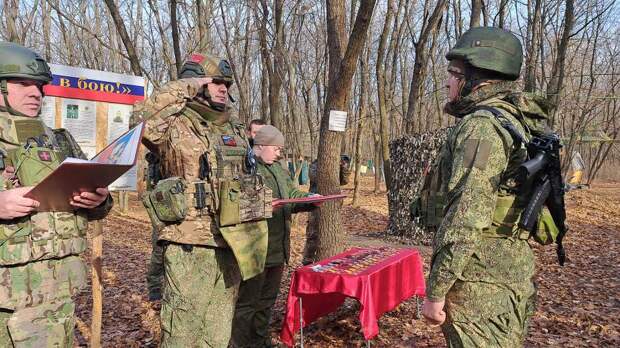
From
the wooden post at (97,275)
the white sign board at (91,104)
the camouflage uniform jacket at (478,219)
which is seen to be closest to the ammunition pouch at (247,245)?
the wooden post at (97,275)

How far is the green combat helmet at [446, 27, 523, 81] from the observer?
95.9 inches

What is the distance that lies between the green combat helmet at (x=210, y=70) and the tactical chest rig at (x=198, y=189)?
0.20 meters

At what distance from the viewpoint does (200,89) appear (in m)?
3.11

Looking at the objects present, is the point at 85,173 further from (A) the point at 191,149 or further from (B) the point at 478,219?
(B) the point at 478,219

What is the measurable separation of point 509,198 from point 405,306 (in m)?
3.61

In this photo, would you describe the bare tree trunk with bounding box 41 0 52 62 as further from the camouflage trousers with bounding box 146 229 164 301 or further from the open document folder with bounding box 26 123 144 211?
the open document folder with bounding box 26 123 144 211

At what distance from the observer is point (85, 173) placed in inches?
84.5

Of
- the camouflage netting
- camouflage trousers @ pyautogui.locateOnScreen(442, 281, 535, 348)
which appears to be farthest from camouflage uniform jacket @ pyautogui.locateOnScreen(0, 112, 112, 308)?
the camouflage netting

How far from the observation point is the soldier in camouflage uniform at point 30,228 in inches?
92.4

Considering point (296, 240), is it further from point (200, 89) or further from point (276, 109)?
point (200, 89)

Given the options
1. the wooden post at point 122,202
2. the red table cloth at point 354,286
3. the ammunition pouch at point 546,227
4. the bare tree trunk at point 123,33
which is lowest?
the wooden post at point 122,202

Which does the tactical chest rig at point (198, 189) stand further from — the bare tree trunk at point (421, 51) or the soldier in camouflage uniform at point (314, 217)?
the bare tree trunk at point (421, 51)

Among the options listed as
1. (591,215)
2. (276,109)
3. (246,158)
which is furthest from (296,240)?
(591,215)

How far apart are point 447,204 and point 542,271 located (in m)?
6.42
